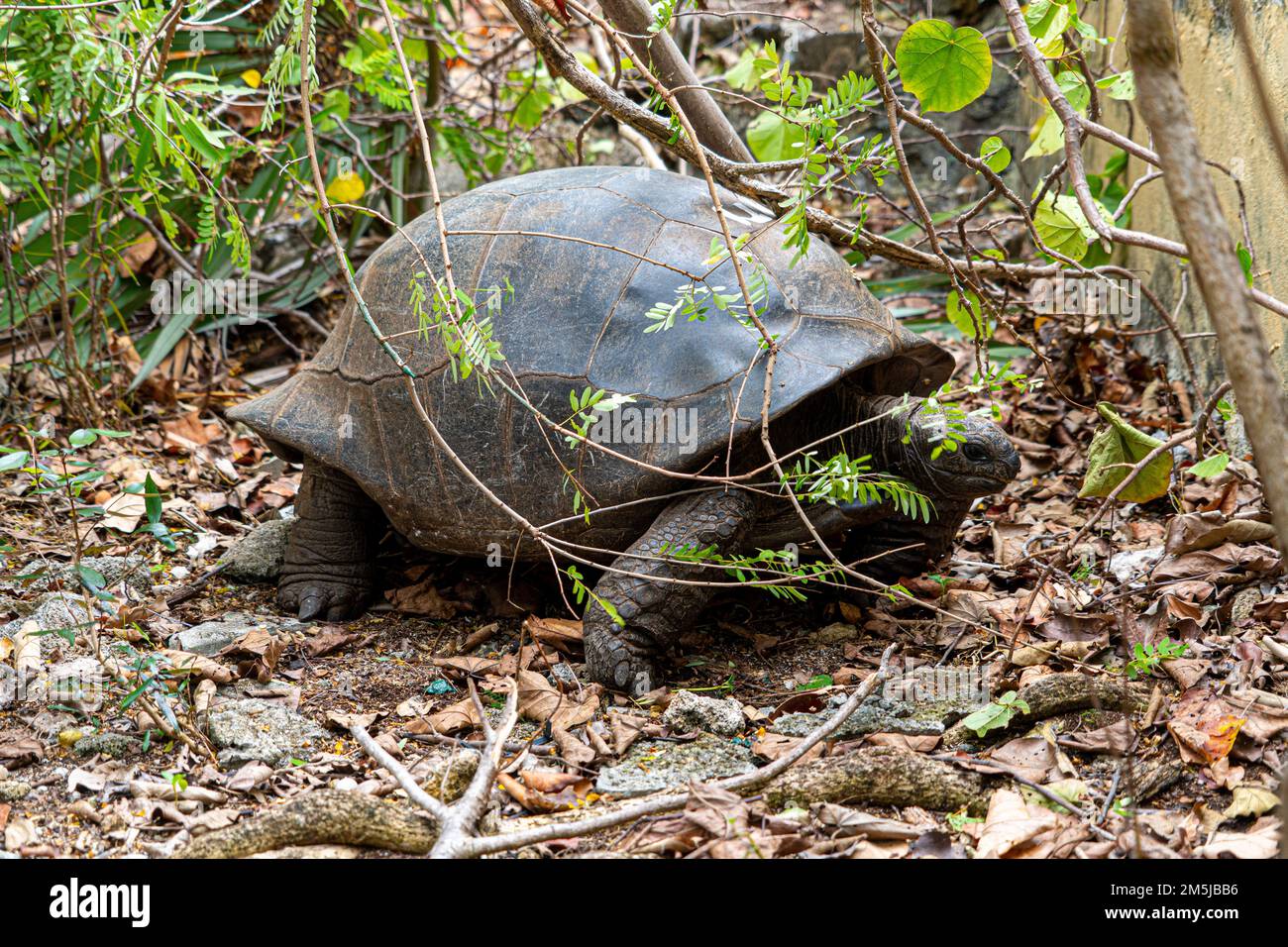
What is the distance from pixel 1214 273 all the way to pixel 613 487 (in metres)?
2.51

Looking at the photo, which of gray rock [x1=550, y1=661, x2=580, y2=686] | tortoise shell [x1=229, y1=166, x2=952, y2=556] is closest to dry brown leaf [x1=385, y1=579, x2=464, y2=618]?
tortoise shell [x1=229, y1=166, x2=952, y2=556]

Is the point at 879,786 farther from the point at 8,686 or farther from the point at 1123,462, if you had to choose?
the point at 8,686

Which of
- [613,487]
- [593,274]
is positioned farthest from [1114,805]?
[593,274]

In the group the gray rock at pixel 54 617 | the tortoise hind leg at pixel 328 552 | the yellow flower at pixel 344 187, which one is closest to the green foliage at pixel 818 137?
the tortoise hind leg at pixel 328 552

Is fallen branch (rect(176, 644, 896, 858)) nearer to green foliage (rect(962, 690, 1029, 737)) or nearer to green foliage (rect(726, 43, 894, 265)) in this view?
green foliage (rect(962, 690, 1029, 737))

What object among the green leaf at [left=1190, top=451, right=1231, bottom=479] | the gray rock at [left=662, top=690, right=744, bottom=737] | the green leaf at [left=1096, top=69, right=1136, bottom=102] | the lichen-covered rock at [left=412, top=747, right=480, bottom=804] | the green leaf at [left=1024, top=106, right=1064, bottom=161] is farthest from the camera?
the green leaf at [left=1024, top=106, right=1064, bottom=161]

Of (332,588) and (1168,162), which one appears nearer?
(1168,162)

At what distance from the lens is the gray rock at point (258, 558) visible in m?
4.94

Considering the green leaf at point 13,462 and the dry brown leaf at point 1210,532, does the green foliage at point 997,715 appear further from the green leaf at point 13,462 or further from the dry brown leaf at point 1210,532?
the green leaf at point 13,462

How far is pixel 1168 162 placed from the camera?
1.83 meters

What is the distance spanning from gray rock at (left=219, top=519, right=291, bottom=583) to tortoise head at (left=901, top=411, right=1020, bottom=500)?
101 inches

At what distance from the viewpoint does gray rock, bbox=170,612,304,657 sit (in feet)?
13.4
